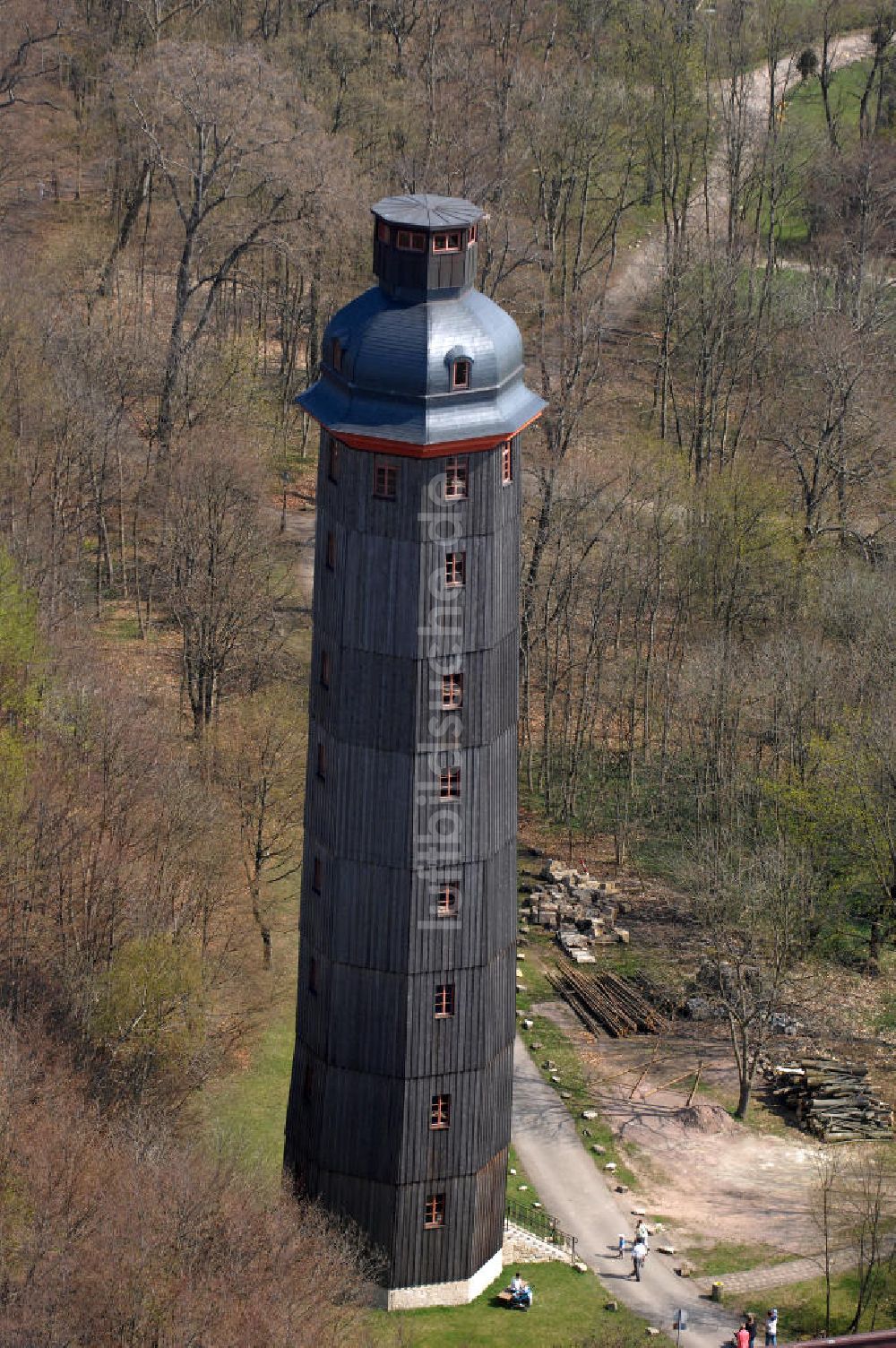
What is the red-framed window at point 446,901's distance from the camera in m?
68.1

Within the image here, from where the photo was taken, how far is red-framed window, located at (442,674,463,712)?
65812mm

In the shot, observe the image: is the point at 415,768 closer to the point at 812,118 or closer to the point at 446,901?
the point at 446,901

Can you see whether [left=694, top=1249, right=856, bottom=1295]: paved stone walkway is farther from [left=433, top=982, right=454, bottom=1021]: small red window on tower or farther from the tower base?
Result: [left=433, top=982, right=454, bottom=1021]: small red window on tower

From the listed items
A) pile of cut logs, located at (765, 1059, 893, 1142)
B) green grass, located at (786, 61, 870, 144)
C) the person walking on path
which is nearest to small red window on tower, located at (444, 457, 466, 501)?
the person walking on path

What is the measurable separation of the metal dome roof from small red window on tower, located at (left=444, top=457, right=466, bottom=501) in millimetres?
5531

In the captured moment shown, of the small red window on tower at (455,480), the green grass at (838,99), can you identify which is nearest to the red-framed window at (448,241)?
the small red window on tower at (455,480)

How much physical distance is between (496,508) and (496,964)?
→ 1290 centimetres

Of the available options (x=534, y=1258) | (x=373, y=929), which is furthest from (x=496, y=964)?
(x=534, y=1258)

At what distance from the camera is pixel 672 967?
94.2 m

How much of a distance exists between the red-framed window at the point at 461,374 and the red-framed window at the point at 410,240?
2761 mm

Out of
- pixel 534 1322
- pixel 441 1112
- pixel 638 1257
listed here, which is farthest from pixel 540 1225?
pixel 441 1112

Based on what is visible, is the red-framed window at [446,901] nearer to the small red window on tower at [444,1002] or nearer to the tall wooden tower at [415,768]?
the tall wooden tower at [415,768]

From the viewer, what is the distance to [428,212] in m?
62.4

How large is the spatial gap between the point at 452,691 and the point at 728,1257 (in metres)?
21.9
